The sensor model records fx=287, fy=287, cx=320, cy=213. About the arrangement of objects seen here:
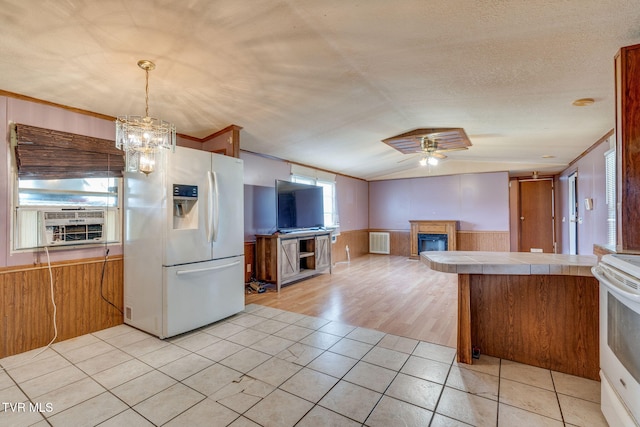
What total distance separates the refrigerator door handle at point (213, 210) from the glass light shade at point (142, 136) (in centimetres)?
78

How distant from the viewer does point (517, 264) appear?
6.71ft

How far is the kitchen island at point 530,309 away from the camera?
206 centimetres

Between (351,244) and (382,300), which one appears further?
(351,244)

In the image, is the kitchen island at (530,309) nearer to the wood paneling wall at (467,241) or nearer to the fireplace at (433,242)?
the wood paneling wall at (467,241)

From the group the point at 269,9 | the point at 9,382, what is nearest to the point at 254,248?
the point at 9,382

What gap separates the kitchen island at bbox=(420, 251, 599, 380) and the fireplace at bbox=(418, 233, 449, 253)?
5.12 m

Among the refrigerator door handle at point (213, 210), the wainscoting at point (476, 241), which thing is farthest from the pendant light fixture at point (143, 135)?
the wainscoting at point (476, 241)

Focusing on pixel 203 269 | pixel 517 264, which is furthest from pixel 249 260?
pixel 517 264

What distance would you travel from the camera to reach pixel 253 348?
258cm

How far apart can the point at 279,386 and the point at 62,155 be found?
2871mm

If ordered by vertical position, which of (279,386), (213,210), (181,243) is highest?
(213,210)

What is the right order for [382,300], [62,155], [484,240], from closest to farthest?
[62,155] < [382,300] < [484,240]

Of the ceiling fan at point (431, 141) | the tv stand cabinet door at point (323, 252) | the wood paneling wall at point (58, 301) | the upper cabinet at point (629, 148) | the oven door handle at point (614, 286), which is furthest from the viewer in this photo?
the tv stand cabinet door at point (323, 252)

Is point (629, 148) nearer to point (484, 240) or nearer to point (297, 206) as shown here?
point (297, 206)
